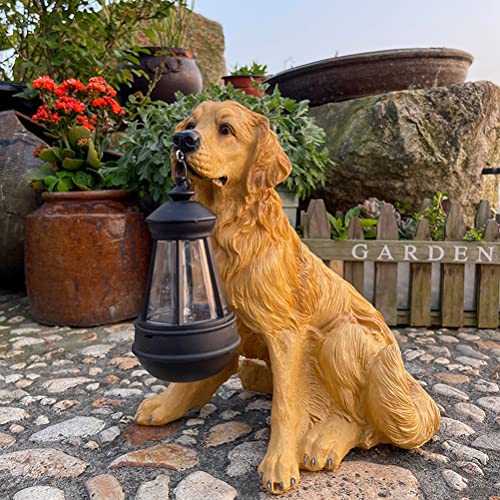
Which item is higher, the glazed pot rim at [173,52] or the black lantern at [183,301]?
the glazed pot rim at [173,52]

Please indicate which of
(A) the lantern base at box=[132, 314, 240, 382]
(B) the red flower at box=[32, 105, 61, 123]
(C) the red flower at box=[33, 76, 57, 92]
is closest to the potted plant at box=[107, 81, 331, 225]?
(B) the red flower at box=[32, 105, 61, 123]

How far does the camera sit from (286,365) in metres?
1.82

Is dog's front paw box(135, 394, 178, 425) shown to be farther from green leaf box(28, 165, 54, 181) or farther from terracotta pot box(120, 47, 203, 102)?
terracotta pot box(120, 47, 203, 102)

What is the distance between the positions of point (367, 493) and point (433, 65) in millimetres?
4630

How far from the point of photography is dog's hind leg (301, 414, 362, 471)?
1776 mm

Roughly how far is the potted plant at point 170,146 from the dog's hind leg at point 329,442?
95.2 inches

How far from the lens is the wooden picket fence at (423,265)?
3758 millimetres

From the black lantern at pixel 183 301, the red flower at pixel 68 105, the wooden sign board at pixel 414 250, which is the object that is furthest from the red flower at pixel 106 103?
the black lantern at pixel 183 301

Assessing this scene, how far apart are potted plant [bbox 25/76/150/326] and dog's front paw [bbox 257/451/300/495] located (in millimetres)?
2341

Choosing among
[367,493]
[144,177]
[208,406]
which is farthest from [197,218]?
[144,177]

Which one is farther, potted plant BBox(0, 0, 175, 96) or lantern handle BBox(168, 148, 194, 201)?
potted plant BBox(0, 0, 175, 96)

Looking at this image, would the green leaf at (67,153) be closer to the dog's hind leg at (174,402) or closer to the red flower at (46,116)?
the red flower at (46,116)

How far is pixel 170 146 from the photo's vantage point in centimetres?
375

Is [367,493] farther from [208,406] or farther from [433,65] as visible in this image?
[433,65]
